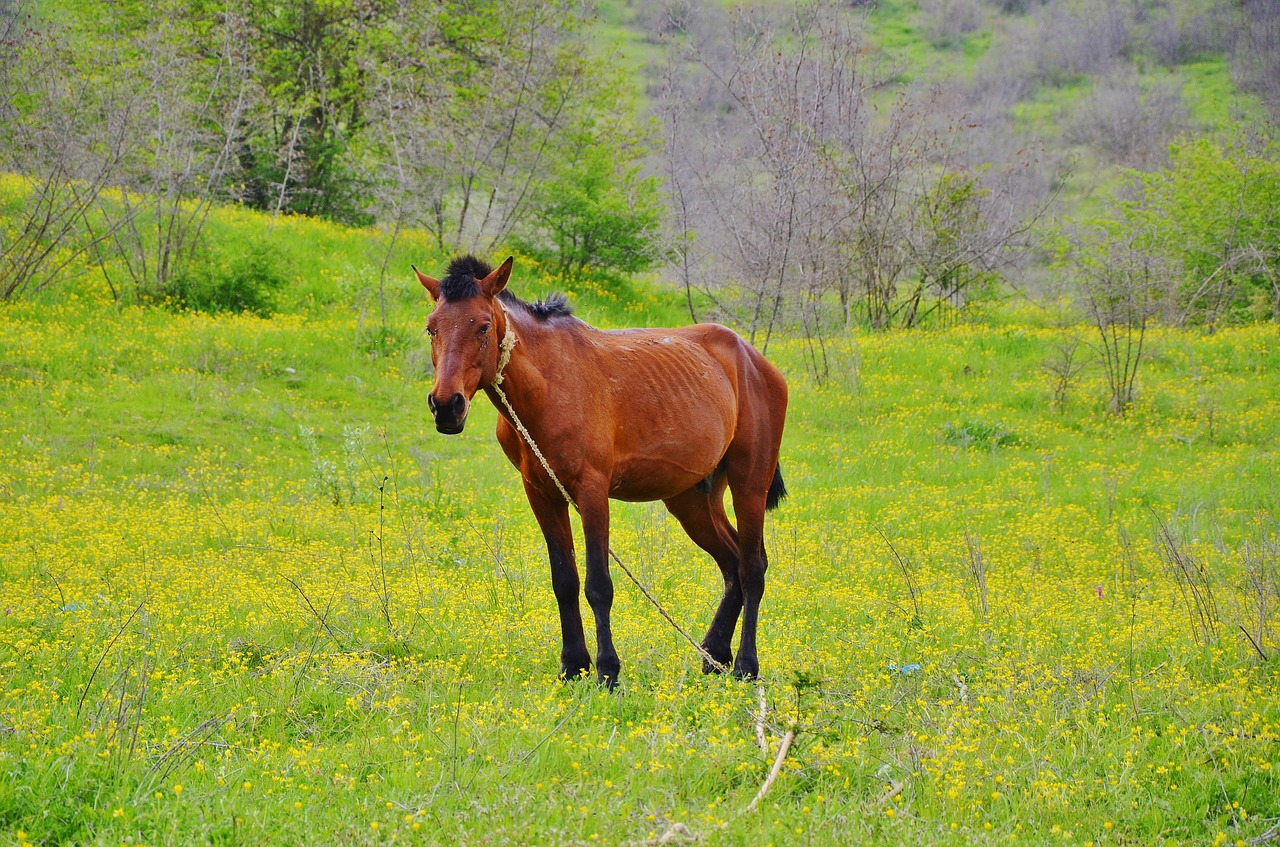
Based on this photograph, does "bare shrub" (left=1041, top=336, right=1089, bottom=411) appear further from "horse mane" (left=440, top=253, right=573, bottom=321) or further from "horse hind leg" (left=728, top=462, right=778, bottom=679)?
"horse mane" (left=440, top=253, right=573, bottom=321)

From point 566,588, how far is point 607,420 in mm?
987

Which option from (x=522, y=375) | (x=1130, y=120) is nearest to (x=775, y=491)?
(x=522, y=375)

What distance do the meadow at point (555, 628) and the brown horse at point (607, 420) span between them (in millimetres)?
544

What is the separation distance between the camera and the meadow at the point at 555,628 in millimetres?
3709

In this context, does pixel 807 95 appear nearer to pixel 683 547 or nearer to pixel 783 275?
pixel 783 275

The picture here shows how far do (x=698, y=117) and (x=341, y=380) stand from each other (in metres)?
33.0

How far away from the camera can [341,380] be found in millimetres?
14734

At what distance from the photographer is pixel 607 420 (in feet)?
18.2

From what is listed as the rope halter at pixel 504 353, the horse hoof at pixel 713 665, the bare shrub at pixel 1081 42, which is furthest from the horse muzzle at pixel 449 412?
the bare shrub at pixel 1081 42

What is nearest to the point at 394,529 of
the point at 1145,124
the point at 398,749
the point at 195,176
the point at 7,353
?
the point at 398,749

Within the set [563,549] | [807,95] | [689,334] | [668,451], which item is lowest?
[563,549]

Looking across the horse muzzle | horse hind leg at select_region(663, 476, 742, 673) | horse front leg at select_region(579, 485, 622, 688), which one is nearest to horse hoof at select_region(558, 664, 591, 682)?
horse front leg at select_region(579, 485, 622, 688)

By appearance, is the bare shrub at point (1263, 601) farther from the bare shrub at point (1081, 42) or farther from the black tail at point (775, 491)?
the bare shrub at point (1081, 42)

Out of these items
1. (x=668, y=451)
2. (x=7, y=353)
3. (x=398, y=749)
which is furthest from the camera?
(x=7, y=353)
